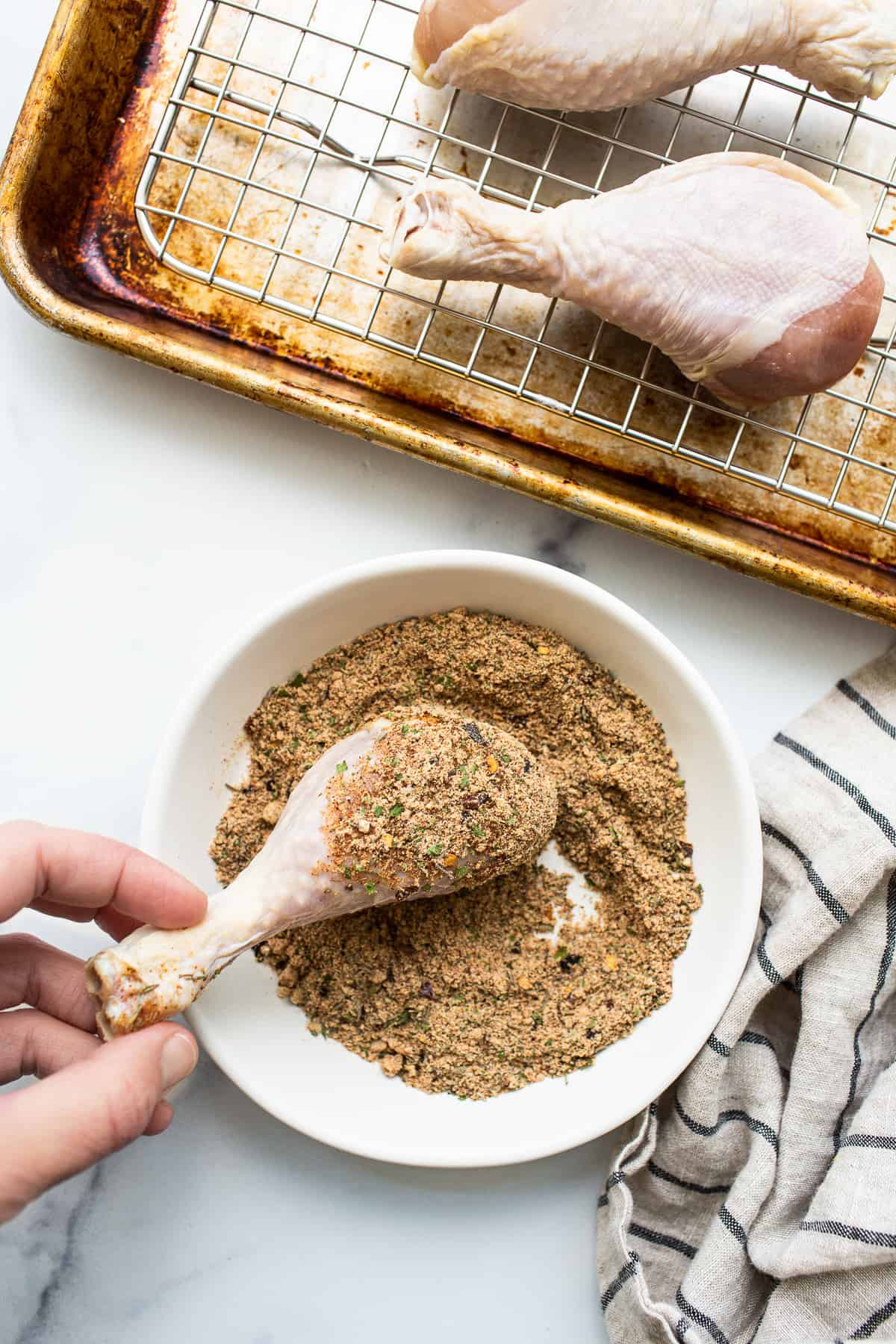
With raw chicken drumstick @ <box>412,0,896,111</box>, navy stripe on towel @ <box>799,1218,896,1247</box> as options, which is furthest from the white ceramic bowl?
raw chicken drumstick @ <box>412,0,896,111</box>

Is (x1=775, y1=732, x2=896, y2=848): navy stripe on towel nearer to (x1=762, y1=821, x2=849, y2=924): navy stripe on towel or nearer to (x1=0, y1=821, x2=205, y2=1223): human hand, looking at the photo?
(x1=762, y1=821, x2=849, y2=924): navy stripe on towel

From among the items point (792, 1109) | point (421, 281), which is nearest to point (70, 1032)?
point (792, 1109)

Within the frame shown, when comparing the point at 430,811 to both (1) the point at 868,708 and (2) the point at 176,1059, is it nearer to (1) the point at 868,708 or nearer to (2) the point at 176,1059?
(2) the point at 176,1059

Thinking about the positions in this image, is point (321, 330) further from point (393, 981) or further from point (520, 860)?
point (393, 981)

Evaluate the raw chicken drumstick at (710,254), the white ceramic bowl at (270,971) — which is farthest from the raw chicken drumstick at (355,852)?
the raw chicken drumstick at (710,254)

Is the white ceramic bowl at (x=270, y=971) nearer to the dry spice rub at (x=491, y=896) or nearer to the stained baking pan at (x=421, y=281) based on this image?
the dry spice rub at (x=491, y=896)

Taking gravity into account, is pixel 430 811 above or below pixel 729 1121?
above
